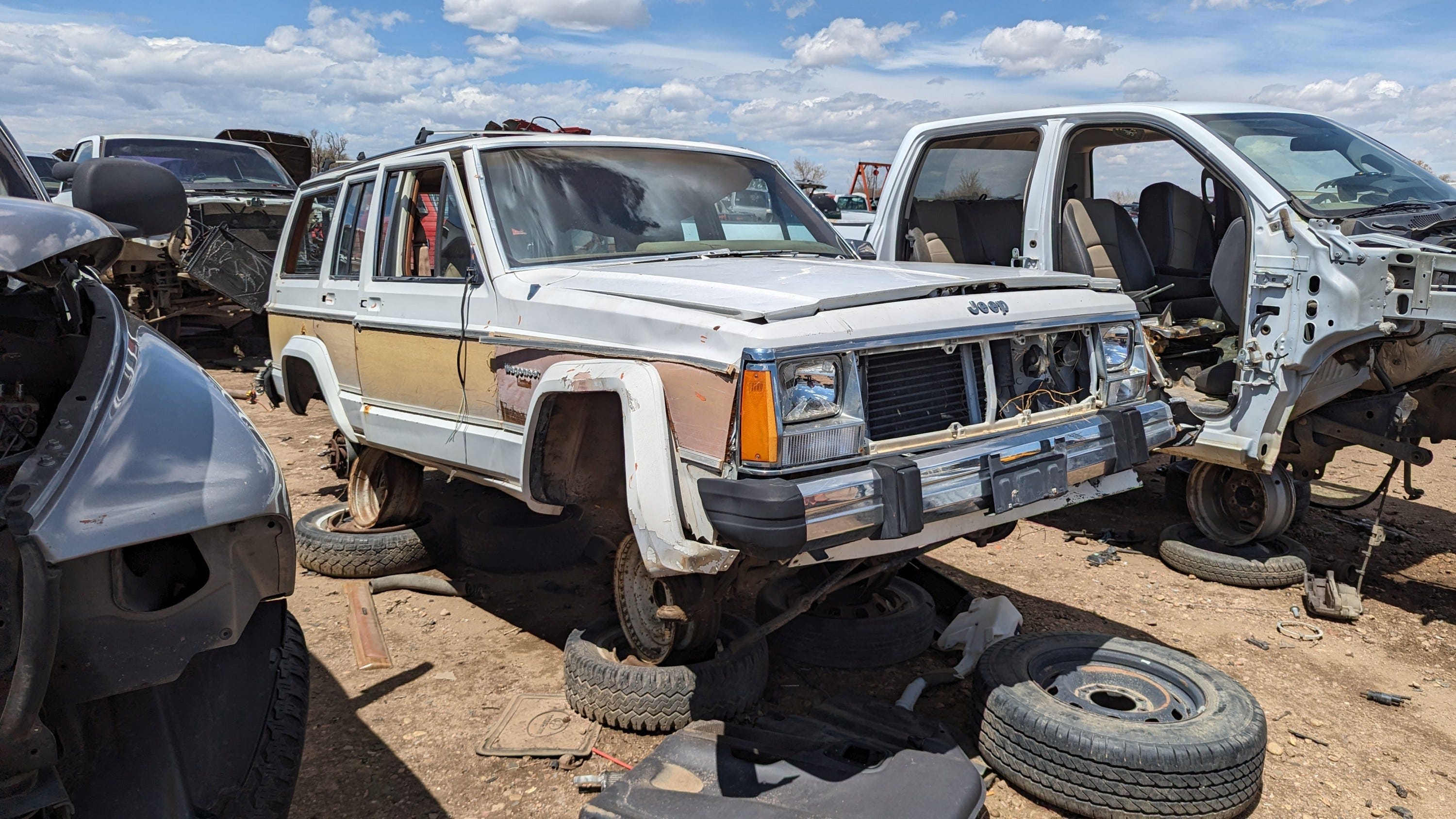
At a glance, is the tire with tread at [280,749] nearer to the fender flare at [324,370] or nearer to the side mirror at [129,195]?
the side mirror at [129,195]

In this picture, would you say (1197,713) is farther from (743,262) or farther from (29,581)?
(29,581)

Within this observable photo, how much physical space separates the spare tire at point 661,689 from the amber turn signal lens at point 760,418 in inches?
43.0

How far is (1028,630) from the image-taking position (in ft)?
14.3

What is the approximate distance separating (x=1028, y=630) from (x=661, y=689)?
1.90 m

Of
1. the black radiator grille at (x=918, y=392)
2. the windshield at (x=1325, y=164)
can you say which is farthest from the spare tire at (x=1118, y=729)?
the windshield at (x=1325, y=164)

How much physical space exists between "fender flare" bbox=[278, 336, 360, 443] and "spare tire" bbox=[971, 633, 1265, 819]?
3.25 m

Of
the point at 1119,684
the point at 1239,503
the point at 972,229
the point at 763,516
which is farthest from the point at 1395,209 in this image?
the point at 763,516

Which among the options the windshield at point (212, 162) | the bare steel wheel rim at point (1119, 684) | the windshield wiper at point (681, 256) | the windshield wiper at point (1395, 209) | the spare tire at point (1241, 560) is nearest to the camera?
the bare steel wheel rim at point (1119, 684)

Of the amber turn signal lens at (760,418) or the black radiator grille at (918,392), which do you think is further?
the black radiator grille at (918,392)

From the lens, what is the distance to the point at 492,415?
146 inches

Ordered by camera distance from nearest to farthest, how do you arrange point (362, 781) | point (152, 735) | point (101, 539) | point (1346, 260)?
point (101, 539) → point (152, 735) → point (362, 781) → point (1346, 260)

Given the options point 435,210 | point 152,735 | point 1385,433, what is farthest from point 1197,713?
point 435,210

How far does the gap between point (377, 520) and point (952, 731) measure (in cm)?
324

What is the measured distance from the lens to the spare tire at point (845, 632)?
151 inches
